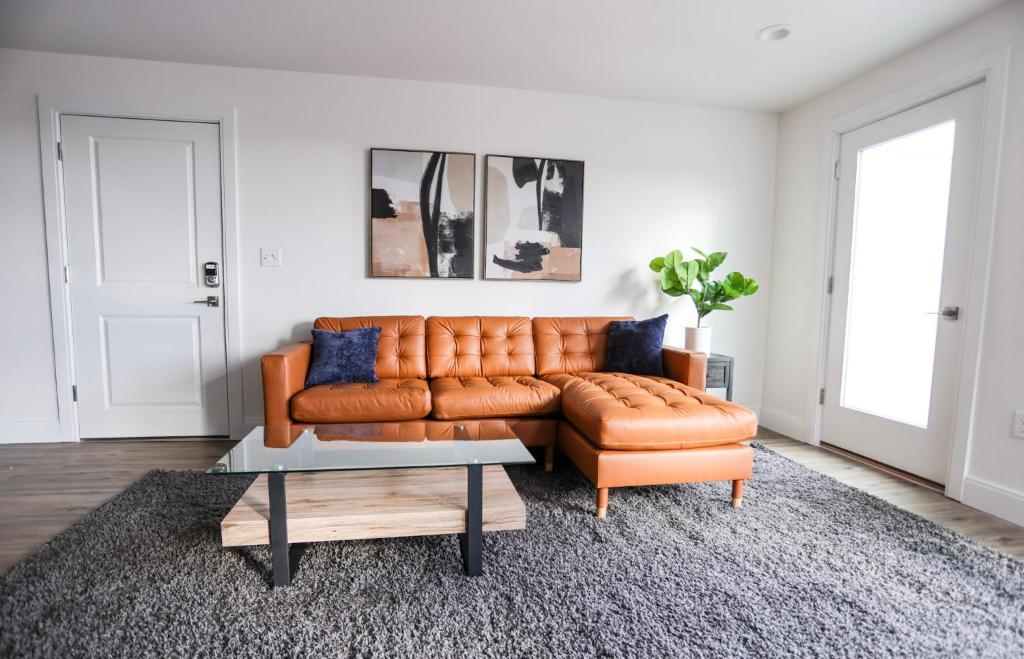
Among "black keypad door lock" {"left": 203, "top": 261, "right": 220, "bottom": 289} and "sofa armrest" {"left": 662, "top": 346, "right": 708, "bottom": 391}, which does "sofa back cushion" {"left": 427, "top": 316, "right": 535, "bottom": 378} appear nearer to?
"sofa armrest" {"left": 662, "top": 346, "right": 708, "bottom": 391}

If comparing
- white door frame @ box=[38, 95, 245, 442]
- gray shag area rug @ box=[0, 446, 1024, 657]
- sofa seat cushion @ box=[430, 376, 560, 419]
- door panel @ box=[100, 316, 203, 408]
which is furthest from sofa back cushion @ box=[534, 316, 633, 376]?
door panel @ box=[100, 316, 203, 408]

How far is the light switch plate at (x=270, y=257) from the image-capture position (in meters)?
3.11

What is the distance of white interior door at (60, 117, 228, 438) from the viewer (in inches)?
116

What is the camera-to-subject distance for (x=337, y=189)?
3152mm

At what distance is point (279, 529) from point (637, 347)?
7.30ft

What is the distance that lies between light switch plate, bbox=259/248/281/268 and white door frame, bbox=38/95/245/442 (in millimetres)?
150

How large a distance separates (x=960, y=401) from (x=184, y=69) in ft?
15.7

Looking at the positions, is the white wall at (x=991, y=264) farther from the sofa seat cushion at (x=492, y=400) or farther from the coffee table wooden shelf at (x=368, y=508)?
the coffee table wooden shelf at (x=368, y=508)

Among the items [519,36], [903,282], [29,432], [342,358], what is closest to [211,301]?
[342,358]

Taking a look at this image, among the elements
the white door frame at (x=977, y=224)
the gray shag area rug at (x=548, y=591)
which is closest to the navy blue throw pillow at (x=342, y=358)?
the gray shag area rug at (x=548, y=591)

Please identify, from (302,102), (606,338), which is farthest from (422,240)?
(606,338)

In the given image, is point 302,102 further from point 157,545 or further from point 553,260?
point 157,545

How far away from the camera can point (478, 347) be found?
121 inches

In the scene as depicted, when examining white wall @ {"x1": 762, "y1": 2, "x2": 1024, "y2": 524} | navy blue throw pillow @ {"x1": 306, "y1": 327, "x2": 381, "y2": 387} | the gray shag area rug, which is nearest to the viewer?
the gray shag area rug
